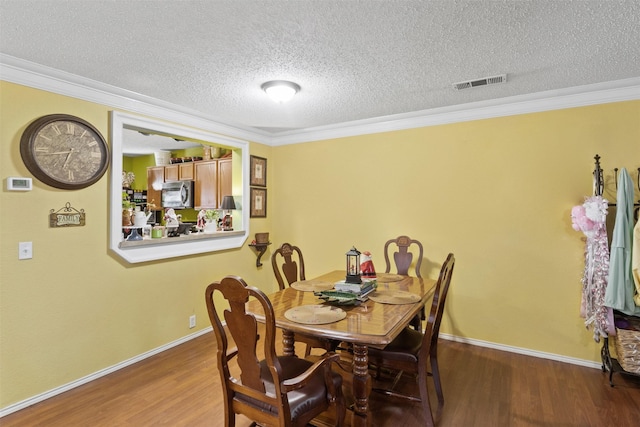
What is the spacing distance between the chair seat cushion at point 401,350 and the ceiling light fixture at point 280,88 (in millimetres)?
1982

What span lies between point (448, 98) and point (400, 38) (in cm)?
125

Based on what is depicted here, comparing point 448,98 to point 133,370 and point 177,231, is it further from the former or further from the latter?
point 133,370

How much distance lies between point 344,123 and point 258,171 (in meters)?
1.30

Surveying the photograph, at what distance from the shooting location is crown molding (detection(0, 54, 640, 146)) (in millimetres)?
2297

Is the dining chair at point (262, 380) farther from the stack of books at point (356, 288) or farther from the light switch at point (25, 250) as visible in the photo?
the light switch at point (25, 250)

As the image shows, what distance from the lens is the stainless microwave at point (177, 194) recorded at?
5.01 meters

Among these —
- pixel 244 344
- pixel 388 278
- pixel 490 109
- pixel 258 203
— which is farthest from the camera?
pixel 258 203

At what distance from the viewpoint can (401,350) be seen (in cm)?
204

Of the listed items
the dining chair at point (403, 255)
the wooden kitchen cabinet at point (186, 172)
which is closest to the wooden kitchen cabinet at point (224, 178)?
the wooden kitchen cabinet at point (186, 172)

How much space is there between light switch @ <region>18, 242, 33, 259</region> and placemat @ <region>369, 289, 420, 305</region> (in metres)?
2.42

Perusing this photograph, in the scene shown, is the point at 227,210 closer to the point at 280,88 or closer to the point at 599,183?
the point at 280,88

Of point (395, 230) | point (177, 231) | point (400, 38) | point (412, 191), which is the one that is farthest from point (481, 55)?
point (177, 231)

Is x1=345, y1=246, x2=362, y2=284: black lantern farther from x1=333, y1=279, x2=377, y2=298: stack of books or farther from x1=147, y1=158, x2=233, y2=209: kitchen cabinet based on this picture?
x1=147, y1=158, x2=233, y2=209: kitchen cabinet

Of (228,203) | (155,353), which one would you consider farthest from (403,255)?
(155,353)
